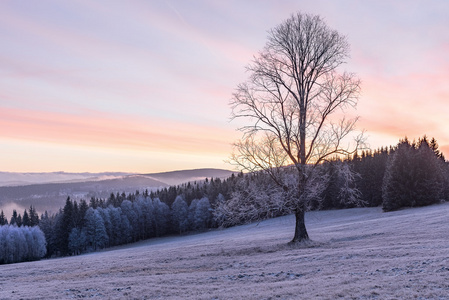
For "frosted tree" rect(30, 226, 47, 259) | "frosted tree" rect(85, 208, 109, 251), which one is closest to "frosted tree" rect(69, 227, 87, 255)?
"frosted tree" rect(85, 208, 109, 251)

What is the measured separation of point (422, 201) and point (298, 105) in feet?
174

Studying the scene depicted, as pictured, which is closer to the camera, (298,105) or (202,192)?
(298,105)

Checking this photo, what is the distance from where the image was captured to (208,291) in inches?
579

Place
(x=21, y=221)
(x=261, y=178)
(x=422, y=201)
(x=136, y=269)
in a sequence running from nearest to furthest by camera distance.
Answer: (x=136, y=269) → (x=261, y=178) → (x=422, y=201) → (x=21, y=221)

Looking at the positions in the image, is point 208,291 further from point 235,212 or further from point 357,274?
point 235,212

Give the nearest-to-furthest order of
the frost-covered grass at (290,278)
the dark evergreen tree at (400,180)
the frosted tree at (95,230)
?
the frost-covered grass at (290,278) < the dark evergreen tree at (400,180) < the frosted tree at (95,230)

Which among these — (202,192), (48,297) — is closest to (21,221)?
(202,192)

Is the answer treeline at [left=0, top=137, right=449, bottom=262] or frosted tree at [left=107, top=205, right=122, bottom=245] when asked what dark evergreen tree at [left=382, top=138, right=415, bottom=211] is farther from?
frosted tree at [left=107, top=205, right=122, bottom=245]

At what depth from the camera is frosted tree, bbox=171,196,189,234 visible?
118625 millimetres

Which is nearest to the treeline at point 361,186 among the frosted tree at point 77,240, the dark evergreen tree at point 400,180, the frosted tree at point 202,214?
the dark evergreen tree at point 400,180

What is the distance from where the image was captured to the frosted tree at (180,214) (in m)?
119

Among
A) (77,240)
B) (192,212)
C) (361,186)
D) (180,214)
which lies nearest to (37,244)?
(77,240)

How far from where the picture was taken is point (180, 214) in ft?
393

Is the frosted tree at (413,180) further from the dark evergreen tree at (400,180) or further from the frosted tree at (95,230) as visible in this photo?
the frosted tree at (95,230)
